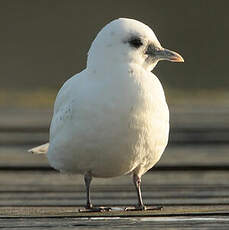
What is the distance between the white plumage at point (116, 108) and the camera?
31.6ft

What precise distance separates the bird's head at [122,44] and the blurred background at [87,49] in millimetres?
10315

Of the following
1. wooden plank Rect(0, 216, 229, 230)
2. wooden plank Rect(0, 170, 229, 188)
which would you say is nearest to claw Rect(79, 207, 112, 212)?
wooden plank Rect(0, 216, 229, 230)

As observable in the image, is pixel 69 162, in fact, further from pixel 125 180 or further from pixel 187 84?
pixel 187 84

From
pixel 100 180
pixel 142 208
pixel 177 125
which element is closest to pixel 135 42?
pixel 142 208

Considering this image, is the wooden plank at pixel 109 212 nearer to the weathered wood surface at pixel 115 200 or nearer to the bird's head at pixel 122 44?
the weathered wood surface at pixel 115 200

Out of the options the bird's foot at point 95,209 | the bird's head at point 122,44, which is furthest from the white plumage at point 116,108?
the bird's foot at point 95,209

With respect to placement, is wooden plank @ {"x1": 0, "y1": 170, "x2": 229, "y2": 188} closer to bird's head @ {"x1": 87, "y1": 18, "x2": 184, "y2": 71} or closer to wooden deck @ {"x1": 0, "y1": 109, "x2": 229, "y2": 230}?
wooden deck @ {"x1": 0, "y1": 109, "x2": 229, "y2": 230}

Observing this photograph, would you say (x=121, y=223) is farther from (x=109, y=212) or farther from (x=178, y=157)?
(x=178, y=157)

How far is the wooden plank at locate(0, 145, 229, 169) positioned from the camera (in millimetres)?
14211

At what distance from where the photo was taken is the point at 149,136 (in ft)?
32.0

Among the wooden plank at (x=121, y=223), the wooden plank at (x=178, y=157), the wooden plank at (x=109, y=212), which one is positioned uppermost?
the wooden plank at (x=178, y=157)

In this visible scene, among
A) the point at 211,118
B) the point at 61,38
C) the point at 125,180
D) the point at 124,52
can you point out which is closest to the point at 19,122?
the point at 211,118

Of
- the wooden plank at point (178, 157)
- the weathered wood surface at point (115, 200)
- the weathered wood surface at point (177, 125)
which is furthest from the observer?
the weathered wood surface at point (177, 125)

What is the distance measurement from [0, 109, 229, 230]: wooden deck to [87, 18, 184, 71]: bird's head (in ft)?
3.78
